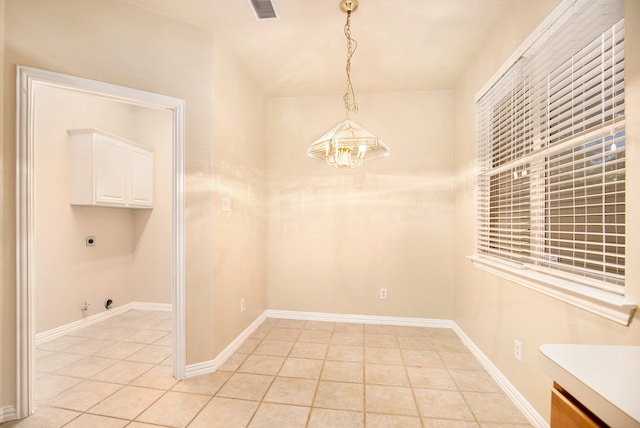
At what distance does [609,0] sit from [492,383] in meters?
2.43

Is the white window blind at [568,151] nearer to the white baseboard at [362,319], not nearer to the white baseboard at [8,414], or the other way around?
the white baseboard at [362,319]

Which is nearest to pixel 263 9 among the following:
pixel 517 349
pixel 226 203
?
pixel 226 203

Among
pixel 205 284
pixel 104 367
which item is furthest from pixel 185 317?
pixel 104 367

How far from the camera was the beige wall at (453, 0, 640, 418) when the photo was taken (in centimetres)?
116

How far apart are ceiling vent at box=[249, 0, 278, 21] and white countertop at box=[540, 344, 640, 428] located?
246 centimetres

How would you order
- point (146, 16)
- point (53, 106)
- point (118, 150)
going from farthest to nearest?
point (118, 150)
point (53, 106)
point (146, 16)

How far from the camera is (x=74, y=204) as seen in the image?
10.7 feet

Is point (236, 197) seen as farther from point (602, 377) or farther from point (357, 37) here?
point (602, 377)

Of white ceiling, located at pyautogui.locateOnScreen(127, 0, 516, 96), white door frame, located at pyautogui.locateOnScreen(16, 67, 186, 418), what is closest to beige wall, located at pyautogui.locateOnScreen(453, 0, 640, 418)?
white ceiling, located at pyautogui.locateOnScreen(127, 0, 516, 96)

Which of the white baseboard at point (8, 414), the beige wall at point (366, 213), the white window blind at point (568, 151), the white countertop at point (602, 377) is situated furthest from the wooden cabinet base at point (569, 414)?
the white baseboard at point (8, 414)

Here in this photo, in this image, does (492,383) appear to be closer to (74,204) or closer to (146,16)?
(146,16)

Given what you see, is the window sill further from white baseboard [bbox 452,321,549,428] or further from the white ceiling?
the white ceiling

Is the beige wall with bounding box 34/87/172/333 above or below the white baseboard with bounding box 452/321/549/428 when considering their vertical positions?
above

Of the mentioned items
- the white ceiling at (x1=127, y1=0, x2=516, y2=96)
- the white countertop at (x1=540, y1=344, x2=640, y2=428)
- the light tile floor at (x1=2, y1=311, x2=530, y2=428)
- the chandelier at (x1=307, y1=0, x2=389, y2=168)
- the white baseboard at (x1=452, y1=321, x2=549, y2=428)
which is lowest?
the light tile floor at (x1=2, y1=311, x2=530, y2=428)
